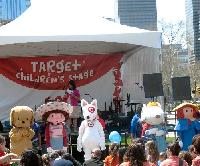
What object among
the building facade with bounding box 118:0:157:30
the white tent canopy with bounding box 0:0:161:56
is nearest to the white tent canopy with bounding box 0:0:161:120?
the white tent canopy with bounding box 0:0:161:56

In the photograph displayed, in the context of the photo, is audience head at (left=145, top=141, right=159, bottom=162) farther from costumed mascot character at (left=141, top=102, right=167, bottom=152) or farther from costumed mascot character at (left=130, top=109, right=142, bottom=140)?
costumed mascot character at (left=130, top=109, right=142, bottom=140)

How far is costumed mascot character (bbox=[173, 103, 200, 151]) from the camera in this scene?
1073cm

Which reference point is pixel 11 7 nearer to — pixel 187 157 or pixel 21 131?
pixel 21 131

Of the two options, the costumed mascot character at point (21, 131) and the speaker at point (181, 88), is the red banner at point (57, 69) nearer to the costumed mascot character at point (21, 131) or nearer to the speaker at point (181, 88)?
the speaker at point (181, 88)

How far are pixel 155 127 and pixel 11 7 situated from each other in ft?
374

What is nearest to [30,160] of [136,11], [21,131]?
[21,131]

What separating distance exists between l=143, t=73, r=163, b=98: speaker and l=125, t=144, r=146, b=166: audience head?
8.54 metres

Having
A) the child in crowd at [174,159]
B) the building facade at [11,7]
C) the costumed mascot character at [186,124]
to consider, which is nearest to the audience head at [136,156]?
the child in crowd at [174,159]

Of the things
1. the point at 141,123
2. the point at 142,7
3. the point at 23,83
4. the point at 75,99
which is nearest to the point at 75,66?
the point at 23,83

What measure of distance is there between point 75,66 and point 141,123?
7027 millimetres

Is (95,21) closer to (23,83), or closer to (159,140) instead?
(23,83)

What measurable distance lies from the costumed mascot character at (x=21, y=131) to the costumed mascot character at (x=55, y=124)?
1.84 feet

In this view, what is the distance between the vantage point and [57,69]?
17938 millimetres

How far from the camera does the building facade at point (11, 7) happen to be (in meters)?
119
